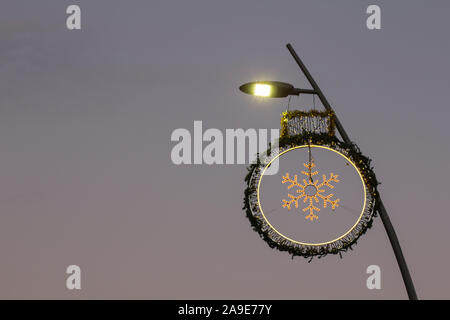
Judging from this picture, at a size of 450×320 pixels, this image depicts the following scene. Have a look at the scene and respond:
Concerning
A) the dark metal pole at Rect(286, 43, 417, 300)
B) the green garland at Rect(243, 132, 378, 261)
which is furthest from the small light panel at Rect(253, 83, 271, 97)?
the dark metal pole at Rect(286, 43, 417, 300)

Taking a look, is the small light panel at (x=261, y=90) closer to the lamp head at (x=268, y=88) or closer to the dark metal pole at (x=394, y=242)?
the lamp head at (x=268, y=88)

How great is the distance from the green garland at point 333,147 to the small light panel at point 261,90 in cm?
75

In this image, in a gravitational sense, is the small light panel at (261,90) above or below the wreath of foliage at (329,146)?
above

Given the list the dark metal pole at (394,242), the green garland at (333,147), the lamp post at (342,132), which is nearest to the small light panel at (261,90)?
the lamp post at (342,132)

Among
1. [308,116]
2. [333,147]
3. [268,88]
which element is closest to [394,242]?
[333,147]

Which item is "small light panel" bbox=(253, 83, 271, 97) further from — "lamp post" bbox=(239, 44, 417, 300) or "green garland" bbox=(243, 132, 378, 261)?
"green garland" bbox=(243, 132, 378, 261)

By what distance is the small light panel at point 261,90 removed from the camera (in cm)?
852

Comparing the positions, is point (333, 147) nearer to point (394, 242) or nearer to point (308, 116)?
point (308, 116)

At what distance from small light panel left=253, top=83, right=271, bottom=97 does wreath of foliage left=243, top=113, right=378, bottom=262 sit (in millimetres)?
539

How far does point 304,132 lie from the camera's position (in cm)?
862
